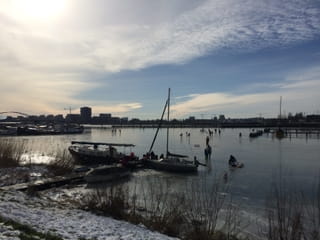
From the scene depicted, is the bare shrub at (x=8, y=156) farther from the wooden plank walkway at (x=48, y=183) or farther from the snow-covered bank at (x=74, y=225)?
the snow-covered bank at (x=74, y=225)

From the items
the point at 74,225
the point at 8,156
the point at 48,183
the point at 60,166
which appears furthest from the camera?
the point at 60,166

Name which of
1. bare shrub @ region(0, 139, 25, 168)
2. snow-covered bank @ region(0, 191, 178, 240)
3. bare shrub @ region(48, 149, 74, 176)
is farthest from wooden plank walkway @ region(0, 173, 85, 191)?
snow-covered bank @ region(0, 191, 178, 240)

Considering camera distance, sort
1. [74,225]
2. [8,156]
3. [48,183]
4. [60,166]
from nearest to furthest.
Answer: [74,225] < [48,183] < [8,156] < [60,166]

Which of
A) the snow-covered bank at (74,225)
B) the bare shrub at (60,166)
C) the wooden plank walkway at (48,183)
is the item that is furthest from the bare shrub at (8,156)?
the snow-covered bank at (74,225)

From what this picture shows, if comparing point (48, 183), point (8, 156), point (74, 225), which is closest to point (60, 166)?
point (8, 156)

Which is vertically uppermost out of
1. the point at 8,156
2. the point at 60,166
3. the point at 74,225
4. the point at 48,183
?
the point at 8,156

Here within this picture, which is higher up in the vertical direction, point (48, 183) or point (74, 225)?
point (74, 225)

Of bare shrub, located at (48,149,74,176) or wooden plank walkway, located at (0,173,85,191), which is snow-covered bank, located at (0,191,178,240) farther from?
bare shrub, located at (48,149,74,176)

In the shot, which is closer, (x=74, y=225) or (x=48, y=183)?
(x=74, y=225)

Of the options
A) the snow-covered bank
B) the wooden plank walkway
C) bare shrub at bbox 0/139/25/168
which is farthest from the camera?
bare shrub at bbox 0/139/25/168

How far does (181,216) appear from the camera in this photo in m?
12.2

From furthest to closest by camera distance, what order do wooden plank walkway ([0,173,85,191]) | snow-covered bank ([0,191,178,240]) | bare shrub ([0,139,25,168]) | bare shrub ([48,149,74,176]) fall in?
bare shrub ([48,149,74,176]) < bare shrub ([0,139,25,168]) < wooden plank walkway ([0,173,85,191]) < snow-covered bank ([0,191,178,240])

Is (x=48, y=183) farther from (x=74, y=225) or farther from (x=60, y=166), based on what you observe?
Answer: (x=74, y=225)

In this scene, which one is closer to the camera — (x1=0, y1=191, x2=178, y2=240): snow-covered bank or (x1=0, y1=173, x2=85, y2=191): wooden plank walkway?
(x1=0, y1=191, x2=178, y2=240): snow-covered bank
